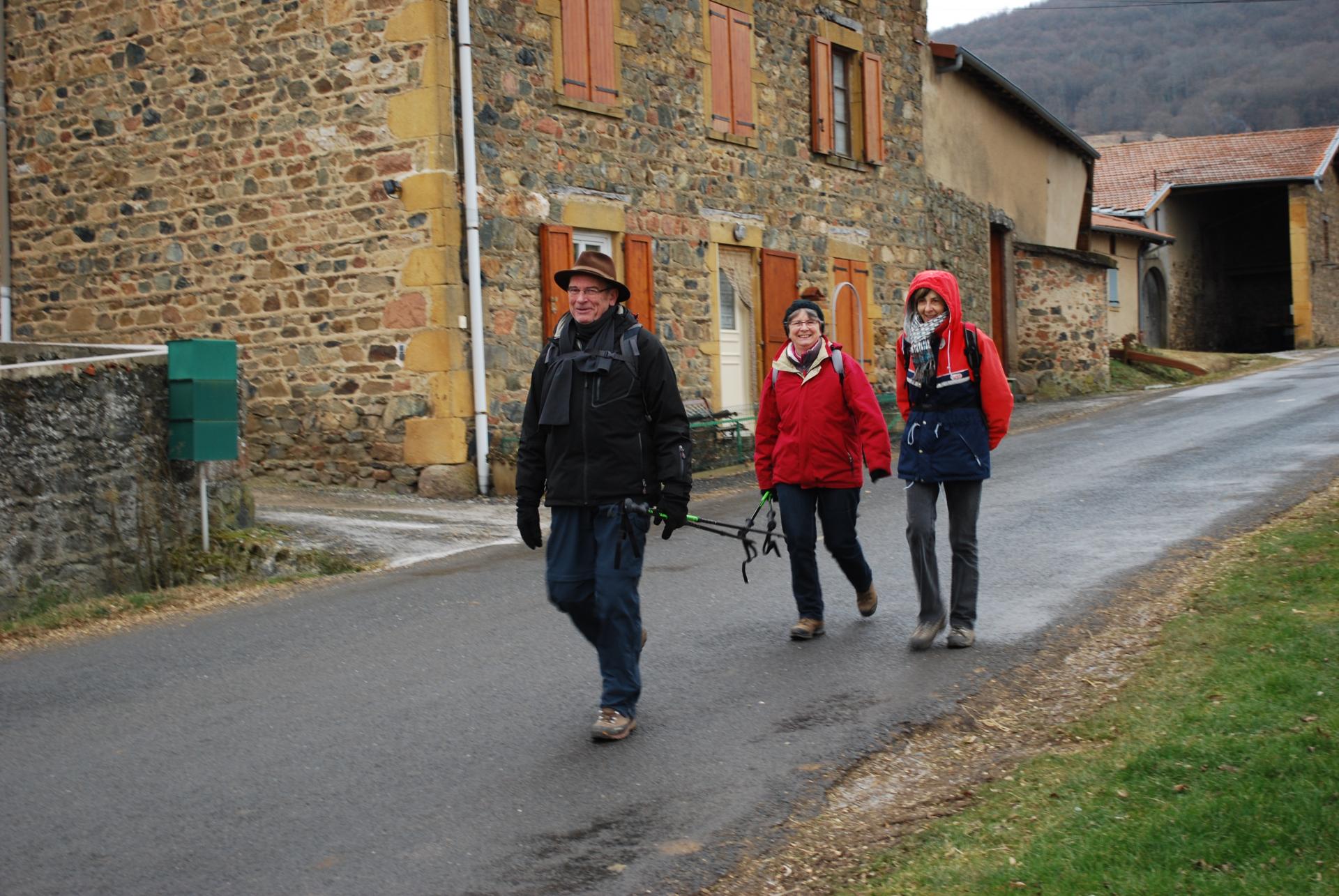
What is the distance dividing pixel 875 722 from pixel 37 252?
14.4 metres

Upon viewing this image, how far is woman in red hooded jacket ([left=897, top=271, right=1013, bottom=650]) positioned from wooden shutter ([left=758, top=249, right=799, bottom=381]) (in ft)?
36.9

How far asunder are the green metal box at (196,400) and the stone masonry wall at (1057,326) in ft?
64.3

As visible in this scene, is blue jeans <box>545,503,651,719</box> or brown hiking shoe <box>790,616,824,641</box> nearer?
blue jeans <box>545,503,651,719</box>

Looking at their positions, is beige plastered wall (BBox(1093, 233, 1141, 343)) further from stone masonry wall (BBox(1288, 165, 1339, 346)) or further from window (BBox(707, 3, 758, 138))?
window (BBox(707, 3, 758, 138))

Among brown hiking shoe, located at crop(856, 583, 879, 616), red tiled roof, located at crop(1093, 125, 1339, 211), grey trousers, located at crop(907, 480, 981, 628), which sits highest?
red tiled roof, located at crop(1093, 125, 1339, 211)

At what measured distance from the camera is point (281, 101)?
48.4 feet

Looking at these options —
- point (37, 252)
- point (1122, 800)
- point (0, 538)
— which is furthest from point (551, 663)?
point (37, 252)

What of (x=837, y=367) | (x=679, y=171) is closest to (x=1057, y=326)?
(x=679, y=171)

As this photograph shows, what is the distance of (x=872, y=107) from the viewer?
67.9ft

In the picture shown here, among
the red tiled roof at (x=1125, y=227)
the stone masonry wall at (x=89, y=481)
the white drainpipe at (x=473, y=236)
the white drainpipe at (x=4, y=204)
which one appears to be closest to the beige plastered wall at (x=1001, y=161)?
the red tiled roof at (x=1125, y=227)

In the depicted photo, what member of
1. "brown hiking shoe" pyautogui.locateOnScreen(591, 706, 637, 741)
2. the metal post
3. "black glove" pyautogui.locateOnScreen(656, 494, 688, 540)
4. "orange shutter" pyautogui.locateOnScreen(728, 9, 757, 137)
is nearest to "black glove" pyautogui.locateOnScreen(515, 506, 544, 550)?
"black glove" pyautogui.locateOnScreen(656, 494, 688, 540)

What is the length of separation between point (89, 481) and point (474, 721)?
442cm

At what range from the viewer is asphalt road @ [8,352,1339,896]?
14.5 ft

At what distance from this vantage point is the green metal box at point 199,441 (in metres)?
9.64
